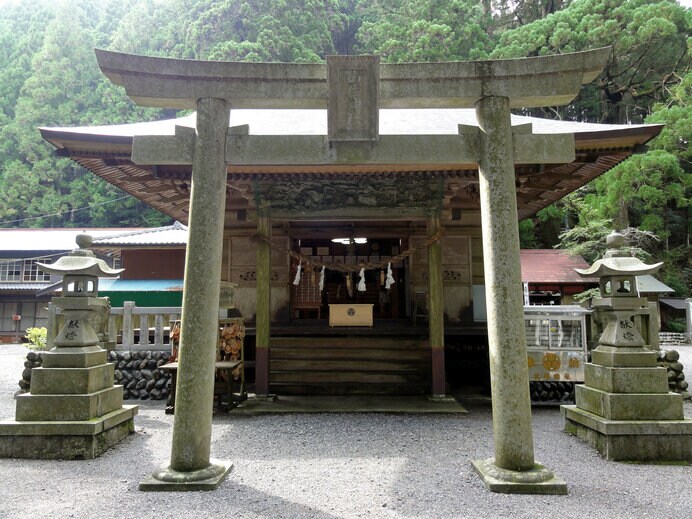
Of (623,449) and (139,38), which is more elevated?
(139,38)

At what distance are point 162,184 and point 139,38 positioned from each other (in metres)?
33.4

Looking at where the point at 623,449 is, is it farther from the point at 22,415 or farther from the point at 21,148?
the point at 21,148

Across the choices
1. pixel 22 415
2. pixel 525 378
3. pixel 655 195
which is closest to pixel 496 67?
pixel 525 378

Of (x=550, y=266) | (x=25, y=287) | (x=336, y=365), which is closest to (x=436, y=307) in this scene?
(x=336, y=365)

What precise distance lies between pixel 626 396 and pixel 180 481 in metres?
4.82

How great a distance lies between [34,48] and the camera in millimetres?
39594

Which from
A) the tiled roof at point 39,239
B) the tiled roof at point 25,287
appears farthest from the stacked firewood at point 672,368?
the tiled roof at point 25,287

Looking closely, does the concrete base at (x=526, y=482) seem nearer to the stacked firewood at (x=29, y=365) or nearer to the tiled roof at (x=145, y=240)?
the stacked firewood at (x=29, y=365)

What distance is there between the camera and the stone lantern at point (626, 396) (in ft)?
16.0

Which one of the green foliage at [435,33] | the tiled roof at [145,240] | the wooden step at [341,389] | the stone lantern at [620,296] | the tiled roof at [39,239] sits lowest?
the wooden step at [341,389]

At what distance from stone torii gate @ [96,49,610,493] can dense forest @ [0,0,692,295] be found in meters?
16.0

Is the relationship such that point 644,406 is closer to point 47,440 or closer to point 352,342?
point 352,342

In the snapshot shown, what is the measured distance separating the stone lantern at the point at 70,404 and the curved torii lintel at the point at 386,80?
3033 mm

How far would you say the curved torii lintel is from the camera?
14.0ft
